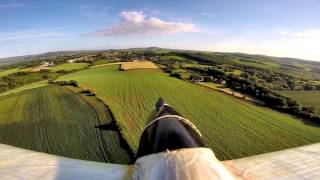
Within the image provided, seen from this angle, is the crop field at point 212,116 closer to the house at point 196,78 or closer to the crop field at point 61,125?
the crop field at point 61,125

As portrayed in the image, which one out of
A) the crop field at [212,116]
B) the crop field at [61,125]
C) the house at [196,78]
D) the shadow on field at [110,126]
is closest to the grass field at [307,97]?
the crop field at [212,116]

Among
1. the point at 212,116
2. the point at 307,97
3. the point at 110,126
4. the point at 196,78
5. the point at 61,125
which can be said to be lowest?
the point at 61,125

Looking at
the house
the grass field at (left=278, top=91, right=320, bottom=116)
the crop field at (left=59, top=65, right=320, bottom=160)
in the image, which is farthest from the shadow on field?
the house

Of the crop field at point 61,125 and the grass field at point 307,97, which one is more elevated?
the grass field at point 307,97

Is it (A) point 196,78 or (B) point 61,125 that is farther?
(A) point 196,78

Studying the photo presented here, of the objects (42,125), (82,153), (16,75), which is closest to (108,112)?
(42,125)

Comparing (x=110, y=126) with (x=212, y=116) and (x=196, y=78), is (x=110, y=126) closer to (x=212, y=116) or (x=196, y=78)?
(x=212, y=116)

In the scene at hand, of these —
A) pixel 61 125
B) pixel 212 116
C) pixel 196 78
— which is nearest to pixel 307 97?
pixel 196 78
